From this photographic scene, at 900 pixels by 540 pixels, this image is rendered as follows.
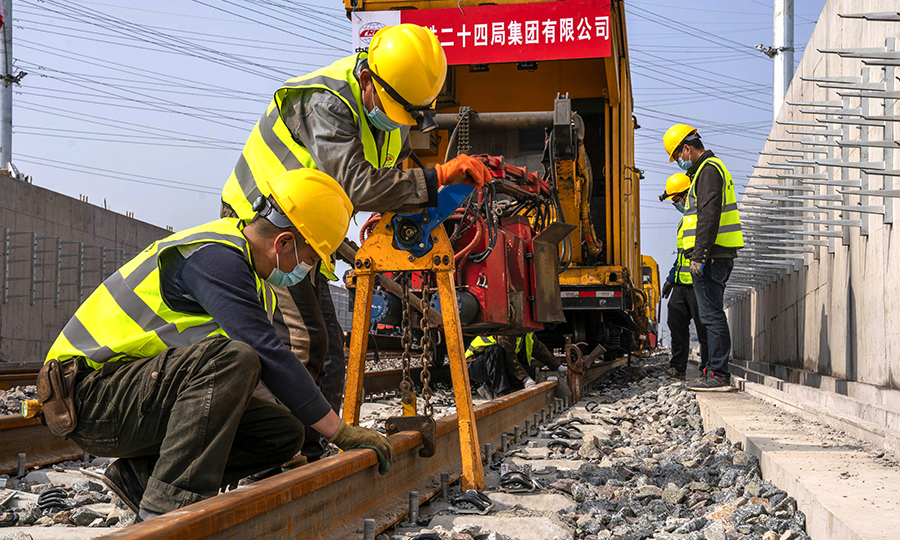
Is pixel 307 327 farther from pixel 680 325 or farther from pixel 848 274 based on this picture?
pixel 680 325

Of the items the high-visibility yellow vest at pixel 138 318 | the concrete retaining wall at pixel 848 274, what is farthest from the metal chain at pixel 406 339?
the concrete retaining wall at pixel 848 274

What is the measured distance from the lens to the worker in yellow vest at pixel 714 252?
7262 mm

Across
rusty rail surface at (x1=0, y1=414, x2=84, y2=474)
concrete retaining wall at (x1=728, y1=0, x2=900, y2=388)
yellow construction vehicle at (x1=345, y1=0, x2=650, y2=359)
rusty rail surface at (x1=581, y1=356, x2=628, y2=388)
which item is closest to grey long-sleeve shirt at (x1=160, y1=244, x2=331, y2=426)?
rusty rail surface at (x1=0, y1=414, x2=84, y2=474)

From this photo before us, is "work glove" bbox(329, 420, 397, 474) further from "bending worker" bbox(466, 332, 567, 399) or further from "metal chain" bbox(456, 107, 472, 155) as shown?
"bending worker" bbox(466, 332, 567, 399)

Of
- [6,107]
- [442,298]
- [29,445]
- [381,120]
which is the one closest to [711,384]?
[442,298]

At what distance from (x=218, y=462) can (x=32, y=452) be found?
7.69 feet

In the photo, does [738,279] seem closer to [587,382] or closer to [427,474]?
[587,382]

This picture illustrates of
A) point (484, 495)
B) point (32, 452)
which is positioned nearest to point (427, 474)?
point (484, 495)

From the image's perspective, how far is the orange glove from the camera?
317 cm

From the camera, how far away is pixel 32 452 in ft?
13.5

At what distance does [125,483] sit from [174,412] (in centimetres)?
50

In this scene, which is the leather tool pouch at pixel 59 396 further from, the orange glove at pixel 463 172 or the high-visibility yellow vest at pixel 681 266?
the high-visibility yellow vest at pixel 681 266

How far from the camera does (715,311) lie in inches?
289

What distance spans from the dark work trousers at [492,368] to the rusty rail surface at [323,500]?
136 inches
